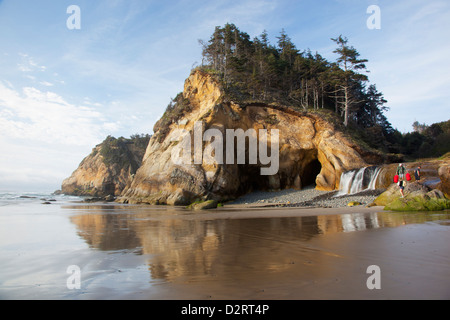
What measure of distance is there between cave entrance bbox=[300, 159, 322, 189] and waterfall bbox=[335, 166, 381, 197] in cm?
663

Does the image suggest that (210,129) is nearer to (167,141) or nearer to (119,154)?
(167,141)

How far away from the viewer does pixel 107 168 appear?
59250mm

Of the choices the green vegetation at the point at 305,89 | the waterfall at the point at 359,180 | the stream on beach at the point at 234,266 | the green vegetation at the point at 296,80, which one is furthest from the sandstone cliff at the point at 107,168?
the stream on beach at the point at 234,266

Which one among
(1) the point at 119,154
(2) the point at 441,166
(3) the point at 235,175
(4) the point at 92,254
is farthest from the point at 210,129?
(1) the point at 119,154

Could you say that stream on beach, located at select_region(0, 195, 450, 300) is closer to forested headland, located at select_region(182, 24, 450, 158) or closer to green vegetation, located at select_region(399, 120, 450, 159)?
forested headland, located at select_region(182, 24, 450, 158)

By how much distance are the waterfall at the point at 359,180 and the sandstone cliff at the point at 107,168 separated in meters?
44.8

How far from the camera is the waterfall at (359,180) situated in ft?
69.6

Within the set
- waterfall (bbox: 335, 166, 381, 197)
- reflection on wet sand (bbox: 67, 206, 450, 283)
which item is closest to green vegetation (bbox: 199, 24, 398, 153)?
waterfall (bbox: 335, 166, 381, 197)

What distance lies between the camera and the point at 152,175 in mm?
30406

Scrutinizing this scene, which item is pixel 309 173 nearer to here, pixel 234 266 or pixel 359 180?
pixel 359 180

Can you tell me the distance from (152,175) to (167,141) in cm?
495

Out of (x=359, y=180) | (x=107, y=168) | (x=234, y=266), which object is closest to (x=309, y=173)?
(x=359, y=180)

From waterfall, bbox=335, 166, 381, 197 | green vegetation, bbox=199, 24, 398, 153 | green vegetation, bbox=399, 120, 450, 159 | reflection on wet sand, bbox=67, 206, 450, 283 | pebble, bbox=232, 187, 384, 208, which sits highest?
green vegetation, bbox=199, 24, 398, 153

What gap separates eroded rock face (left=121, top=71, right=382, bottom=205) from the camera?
26219 millimetres
